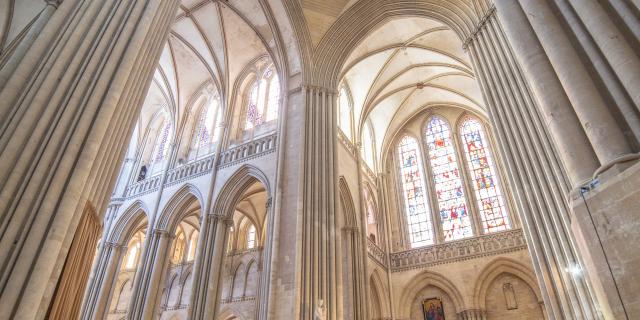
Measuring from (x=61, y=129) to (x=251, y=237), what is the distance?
1289cm

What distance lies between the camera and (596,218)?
238 centimetres

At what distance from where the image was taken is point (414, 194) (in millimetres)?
16719

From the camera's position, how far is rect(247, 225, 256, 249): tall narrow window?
16.1 m

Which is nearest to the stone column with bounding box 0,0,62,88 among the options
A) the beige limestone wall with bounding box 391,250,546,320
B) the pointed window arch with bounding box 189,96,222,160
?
the pointed window arch with bounding box 189,96,222,160

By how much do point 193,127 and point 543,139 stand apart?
1274 centimetres

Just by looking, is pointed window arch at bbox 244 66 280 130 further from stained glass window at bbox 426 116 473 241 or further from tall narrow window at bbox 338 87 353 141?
stained glass window at bbox 426 116 473 241

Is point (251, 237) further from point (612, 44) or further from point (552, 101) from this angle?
point (612, 44)

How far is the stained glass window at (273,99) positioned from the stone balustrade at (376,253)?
227 inches

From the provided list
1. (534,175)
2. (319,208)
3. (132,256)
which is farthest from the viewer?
(132,256)

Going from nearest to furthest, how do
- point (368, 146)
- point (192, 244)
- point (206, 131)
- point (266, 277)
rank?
point (266, 277) → point (206, 131) → point (368, 146) → point (192, 244)

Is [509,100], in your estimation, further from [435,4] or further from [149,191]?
[149,191]

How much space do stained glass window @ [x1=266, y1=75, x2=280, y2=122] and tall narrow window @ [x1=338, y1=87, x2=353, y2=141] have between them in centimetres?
250

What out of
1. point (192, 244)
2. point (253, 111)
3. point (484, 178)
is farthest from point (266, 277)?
point (484, 178)

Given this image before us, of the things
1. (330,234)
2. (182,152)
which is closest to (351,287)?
(330,234)
